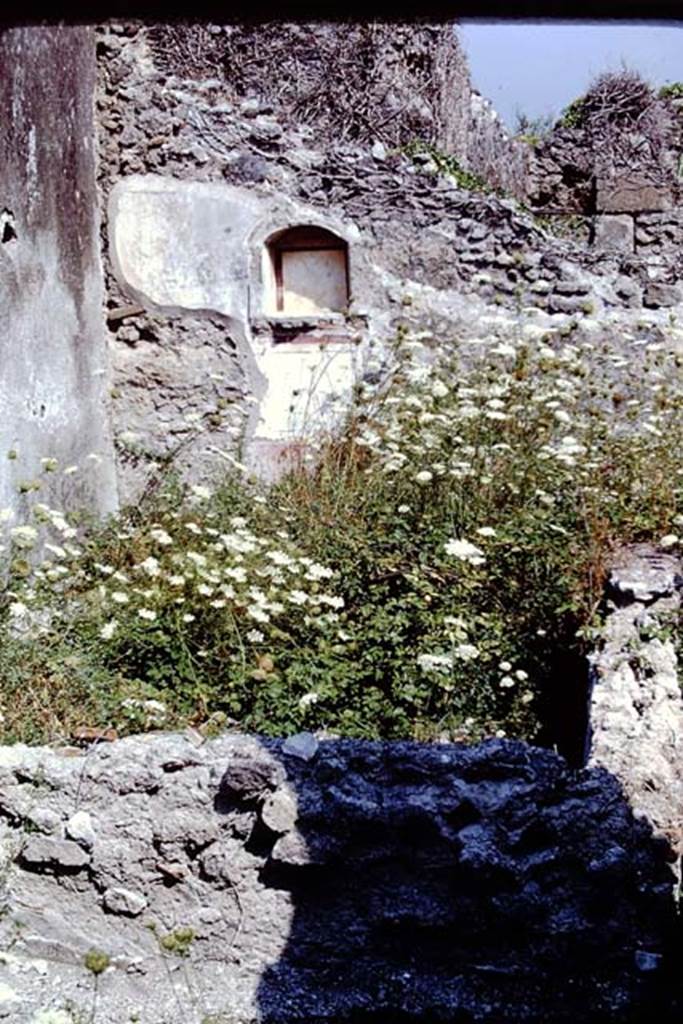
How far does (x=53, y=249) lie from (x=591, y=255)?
12.1 feet

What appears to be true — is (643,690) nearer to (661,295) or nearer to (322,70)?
(661,295)

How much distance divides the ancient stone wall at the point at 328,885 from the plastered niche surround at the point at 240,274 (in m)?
4.49

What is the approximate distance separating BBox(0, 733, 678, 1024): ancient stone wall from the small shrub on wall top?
0.52 m

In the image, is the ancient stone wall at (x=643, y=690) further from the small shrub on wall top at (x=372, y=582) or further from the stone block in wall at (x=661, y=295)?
the stone block in wall at (x=661, y=295)

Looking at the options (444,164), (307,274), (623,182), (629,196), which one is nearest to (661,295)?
(629,196)

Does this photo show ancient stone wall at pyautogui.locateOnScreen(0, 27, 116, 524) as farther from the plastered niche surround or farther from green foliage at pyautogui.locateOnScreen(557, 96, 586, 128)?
green foliage at pyautogui.locateOnScreen(557, 96, 586, 128)

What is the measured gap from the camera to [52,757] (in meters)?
3.98

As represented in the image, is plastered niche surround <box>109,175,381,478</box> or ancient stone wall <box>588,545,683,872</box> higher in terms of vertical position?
plastered niche surround <box>109,175,381,478</box>

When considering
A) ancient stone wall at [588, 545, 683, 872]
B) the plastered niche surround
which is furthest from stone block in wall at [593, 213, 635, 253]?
ancient stone wall at [588, 545, 683, 872]

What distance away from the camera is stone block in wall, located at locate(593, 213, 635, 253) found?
8938mm

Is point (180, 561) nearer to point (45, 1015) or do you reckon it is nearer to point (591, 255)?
point (45, 1015)

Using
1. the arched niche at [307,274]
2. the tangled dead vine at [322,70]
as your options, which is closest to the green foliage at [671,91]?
the tangled dead vine at [322,70]

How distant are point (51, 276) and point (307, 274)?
190 cm

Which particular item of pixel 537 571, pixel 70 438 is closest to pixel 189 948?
pixel 537 571
